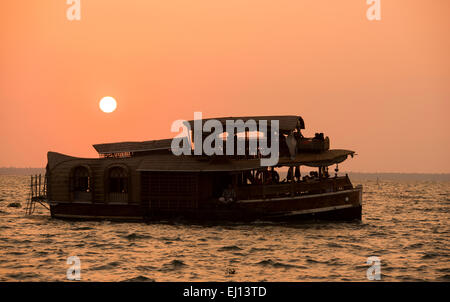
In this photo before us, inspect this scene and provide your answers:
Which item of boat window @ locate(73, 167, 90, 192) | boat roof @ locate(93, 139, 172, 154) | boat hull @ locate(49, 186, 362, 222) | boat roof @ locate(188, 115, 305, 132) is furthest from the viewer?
boat roof @ locate(93, 139, 172, 154)

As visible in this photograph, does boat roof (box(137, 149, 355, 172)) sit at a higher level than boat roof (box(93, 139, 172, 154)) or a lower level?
lower

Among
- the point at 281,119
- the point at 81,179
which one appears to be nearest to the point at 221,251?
the point at 281,119

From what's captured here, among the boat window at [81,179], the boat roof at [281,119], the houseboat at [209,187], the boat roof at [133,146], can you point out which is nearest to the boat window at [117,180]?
the houseboat at [209,187]

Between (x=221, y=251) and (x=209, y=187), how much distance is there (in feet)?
28.7

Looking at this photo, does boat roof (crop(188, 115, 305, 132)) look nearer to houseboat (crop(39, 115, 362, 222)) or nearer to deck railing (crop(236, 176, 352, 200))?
houseboat (crop(39, 115, 362, 222))

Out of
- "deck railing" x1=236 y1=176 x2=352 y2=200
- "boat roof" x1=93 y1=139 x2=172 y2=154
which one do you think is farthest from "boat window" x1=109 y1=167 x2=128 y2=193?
"deck railing" x1=236 y1=176 x2=352 y2=200

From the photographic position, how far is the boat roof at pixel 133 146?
32.1 metres

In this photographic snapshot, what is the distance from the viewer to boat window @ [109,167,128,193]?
99.3 feet

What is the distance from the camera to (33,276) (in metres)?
16.5

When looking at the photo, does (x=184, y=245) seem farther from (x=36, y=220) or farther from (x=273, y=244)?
(x=36, y=220)

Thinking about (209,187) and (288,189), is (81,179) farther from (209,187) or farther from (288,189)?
(288,189)

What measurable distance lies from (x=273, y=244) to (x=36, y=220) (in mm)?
18676

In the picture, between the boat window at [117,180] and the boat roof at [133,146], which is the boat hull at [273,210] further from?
the boat roof at [133,146]

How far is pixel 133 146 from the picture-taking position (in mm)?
33250
